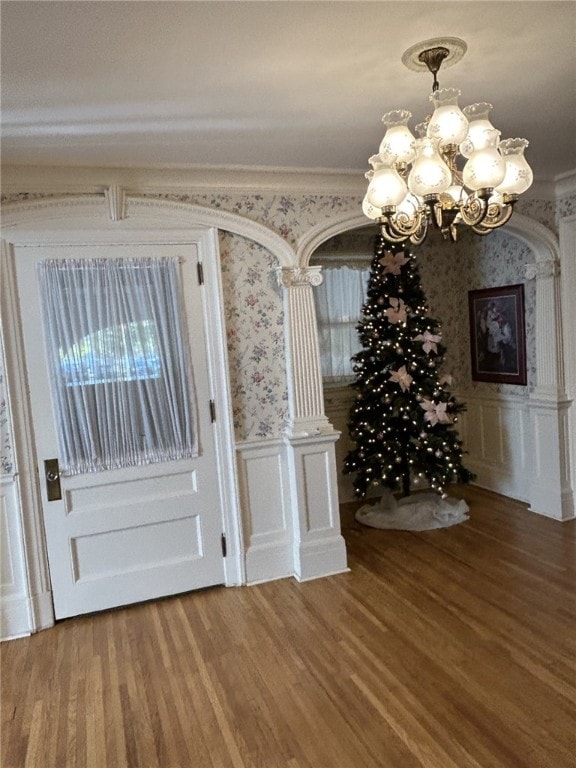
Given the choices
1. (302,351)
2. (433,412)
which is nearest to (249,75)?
(302,351)

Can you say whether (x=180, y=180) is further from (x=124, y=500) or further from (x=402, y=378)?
(x=402, y=378)

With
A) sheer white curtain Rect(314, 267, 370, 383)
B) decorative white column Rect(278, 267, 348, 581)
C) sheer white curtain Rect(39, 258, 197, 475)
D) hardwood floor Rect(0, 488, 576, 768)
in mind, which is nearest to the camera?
hardwood floor Rect(0, 488, 576, 768)

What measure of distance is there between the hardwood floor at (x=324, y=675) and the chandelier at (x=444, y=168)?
2.01m

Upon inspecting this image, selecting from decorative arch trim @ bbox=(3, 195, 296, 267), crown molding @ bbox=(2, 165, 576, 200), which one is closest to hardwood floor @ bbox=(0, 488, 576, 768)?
decorative arch trim @ bbox=(3, 195, 296, 267)

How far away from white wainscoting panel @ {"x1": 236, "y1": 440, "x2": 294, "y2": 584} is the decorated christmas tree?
0.99m

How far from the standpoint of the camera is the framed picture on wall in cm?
502

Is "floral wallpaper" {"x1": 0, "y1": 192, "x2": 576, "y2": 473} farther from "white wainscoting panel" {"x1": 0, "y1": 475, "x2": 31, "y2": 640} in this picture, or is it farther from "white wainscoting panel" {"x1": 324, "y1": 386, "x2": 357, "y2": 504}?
"white wainscoting panel" {"x1": 324, "y1": 386, "x2": 357, "y2": 504}

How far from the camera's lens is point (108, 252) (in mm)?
3424

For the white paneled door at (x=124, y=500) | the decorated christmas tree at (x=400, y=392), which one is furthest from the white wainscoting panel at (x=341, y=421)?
the white paneled door at (x=124, y=500)

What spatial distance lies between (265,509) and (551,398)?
2.53 metres

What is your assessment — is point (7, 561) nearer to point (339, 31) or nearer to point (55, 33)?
point (55, 33)

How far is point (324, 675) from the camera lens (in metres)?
2.73

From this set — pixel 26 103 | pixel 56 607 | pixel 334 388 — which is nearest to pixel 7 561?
pixel 56 607

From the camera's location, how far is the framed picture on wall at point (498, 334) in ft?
16.5
